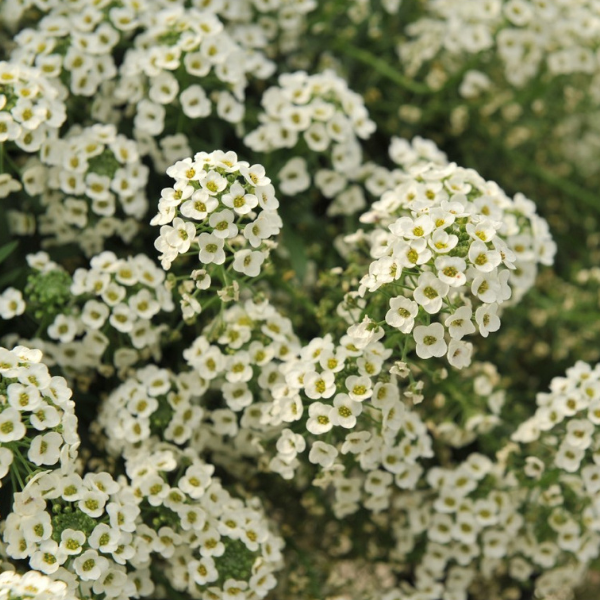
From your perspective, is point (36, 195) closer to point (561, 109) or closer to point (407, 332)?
point (407, 332)

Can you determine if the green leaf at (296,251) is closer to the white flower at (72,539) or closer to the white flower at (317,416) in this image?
the white flower at (317,416)

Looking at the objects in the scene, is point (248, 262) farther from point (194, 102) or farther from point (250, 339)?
point (194, 102)

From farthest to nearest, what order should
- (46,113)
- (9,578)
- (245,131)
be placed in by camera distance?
1. (245,131)
2. (46,113)
3. (9,578)

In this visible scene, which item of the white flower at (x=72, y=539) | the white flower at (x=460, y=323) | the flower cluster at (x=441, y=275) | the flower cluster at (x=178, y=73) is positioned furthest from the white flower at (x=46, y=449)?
the flower cluster at (x=178, y=73)

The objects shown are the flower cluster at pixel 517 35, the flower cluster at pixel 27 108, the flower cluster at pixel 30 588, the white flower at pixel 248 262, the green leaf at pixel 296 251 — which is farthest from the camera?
the flower cluster at pixel 517 35

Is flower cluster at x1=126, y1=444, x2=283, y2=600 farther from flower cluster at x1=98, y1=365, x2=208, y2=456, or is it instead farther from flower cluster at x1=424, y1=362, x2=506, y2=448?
flower cluster at x1=424, y1=362, x2=506, y2=448

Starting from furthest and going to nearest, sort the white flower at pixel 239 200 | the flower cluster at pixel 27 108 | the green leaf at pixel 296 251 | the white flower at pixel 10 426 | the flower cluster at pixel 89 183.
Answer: the green leaf at pixel 296 251 → the flower cluster at pixel 89 183 → the flower cluster at pixel 27 108 → the white flower at pixel 239 200 → the white flower at pixel 10 426

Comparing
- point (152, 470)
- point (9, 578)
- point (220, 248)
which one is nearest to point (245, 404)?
point (152, 470)
